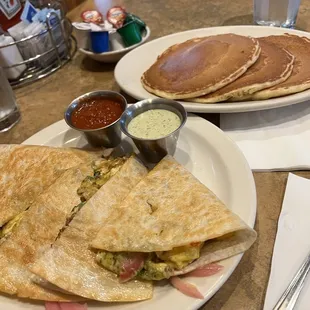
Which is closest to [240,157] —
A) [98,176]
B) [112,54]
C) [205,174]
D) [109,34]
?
[205,174]

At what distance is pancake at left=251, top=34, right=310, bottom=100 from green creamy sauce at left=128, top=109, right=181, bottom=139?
505mm

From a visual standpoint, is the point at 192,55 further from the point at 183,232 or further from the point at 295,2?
the point at 183,232

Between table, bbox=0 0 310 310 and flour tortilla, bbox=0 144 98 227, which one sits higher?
flour tortilla, bbox=0 144 98 227

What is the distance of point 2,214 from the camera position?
1829mm

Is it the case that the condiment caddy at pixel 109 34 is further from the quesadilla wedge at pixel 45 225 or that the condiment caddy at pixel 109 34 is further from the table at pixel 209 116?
the quesadilla wedge at pixel 45 225

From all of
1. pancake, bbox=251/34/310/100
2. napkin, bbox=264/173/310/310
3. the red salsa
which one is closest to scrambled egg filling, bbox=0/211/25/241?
the red salsa

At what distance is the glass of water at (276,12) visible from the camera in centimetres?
297

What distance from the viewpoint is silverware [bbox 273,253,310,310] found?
140cm

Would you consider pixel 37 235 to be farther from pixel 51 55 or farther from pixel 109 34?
pixel 51 55

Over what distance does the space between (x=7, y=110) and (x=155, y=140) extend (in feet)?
4.30

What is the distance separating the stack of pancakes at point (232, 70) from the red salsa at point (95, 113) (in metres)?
0.33

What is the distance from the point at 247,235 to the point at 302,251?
0.25 meters

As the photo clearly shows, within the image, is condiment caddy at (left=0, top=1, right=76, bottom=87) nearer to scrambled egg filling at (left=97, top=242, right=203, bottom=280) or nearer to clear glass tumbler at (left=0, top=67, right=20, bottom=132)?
clear glass tumbler at (left=0, top=67, right=20, bottom=132)

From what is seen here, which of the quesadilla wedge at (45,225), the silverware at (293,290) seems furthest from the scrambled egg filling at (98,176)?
the silverware at (293,290)
